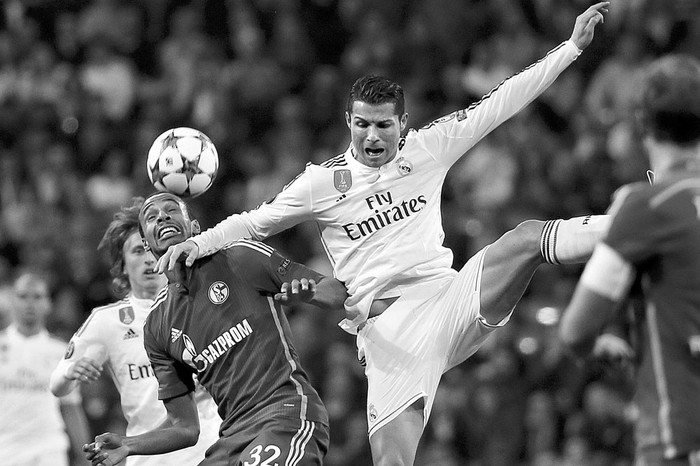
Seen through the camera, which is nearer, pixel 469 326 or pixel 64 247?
pixel 469 326

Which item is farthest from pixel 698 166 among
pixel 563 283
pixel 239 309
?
pixel 563 283

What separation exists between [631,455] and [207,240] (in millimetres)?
5920

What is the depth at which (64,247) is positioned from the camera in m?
13.2

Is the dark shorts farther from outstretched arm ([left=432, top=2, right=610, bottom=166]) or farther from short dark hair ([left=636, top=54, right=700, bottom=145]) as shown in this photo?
short dark hair ([left=636, top=54, right=700, bottom=145])

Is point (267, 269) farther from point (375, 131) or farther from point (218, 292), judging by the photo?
point (375, 131)

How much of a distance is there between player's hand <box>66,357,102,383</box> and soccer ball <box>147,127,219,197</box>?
121cm

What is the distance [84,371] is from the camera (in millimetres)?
6918

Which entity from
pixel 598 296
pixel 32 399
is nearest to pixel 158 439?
pixel 598 296

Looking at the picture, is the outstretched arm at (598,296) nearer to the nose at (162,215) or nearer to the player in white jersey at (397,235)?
the player in white jersey at (397,235)

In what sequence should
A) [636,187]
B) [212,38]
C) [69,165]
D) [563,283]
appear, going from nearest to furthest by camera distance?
[636,187] → [563,283] → [69,165] → [212,38]

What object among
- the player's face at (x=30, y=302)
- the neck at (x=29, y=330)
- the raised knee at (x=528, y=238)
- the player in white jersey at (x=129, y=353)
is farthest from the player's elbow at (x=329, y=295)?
the neck at (x=29, y=330)

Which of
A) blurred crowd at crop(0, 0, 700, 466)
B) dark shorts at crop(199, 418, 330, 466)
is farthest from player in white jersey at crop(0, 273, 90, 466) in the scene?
dark shorts at crop(199, 418, 330, 466)

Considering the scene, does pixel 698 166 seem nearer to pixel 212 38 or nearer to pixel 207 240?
pixel 207 240

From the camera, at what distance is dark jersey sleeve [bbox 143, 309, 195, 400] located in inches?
229
